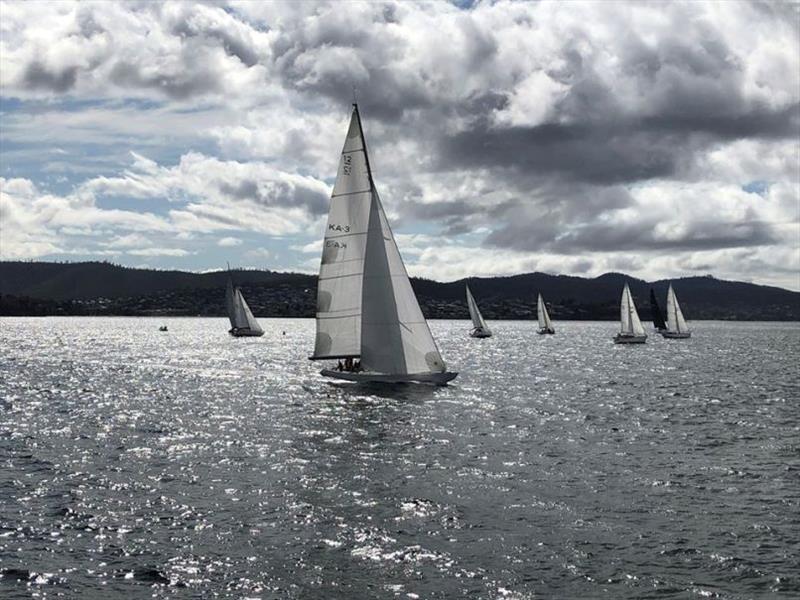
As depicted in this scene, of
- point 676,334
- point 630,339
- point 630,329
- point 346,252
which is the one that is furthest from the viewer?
point 676,334

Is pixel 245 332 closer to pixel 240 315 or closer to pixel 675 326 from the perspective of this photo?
pixel 240 315

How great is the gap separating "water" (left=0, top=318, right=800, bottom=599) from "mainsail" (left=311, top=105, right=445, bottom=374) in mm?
3164

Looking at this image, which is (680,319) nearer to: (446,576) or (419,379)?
(419,379)

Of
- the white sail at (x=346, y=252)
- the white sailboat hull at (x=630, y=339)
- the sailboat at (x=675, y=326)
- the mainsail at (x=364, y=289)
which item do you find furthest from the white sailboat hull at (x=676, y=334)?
the white sail at (x=346, y=252)

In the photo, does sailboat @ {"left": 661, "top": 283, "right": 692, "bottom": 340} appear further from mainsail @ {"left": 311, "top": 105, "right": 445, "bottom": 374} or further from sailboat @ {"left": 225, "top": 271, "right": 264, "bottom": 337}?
mainsail @ {"left": 311, "top": 105, "right": 445, "bottom": 374}

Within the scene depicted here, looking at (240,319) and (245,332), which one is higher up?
(240,319)

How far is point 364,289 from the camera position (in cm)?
5381

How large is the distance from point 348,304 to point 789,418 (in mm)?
29234

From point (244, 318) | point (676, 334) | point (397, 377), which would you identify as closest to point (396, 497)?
point (397, 377)

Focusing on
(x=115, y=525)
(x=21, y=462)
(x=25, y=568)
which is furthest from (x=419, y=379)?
(x=25, y=568)

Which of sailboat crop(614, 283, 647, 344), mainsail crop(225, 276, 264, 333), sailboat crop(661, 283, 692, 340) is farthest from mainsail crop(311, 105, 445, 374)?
sailboat crop(661, 283, 692, 340)

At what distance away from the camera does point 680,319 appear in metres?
173

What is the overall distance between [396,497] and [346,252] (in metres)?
32.4

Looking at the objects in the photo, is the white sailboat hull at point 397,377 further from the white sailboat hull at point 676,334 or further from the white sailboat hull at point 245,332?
the white sailboat hull at point 676,334
